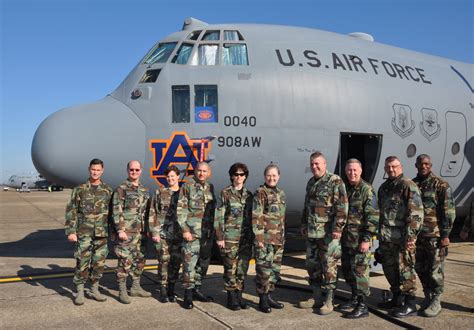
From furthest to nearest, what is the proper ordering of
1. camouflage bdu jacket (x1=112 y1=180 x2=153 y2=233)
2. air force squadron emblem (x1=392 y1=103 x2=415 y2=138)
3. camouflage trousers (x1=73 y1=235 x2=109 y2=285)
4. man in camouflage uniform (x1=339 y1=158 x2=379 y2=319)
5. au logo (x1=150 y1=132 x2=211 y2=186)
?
air force squadron emblem (x1=392 y1=103 x2=415 y2=138), au logo (x1=150 y1=132 x2=211 y2=186), camouflage bdu jacket (x1=112 y1=180 x2=153 y2=233), camouflage trousers (x1=73 y1=235 x2=109 y2=285), man in camouflage uniform (x1=339 y1=158 x2=379 y2=319)

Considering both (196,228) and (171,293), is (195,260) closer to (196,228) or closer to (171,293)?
(196,228)

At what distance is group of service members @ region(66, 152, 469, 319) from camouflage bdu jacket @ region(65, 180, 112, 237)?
15 millimetres

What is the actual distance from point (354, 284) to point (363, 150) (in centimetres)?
379

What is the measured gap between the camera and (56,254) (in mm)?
10391

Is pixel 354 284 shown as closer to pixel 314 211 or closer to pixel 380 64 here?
pixel 314 211

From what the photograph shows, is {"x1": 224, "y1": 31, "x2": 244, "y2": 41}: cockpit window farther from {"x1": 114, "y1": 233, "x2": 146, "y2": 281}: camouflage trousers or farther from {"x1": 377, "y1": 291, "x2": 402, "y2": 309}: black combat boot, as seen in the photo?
{"x1": 377, "y1": 291, "x2": 402, "y2": 309}: black combat boot

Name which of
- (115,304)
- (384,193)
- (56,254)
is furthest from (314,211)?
(56,254)

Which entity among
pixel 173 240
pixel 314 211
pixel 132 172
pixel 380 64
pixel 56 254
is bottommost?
pixel 56 254

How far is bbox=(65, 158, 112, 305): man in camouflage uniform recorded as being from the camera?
19.9ft

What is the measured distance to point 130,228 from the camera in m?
6.21

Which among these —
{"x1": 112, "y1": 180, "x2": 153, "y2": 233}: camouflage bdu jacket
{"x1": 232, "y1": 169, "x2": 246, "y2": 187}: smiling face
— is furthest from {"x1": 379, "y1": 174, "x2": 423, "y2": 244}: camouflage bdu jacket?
{"x1": 112, "y1": 180, "x2": 153, "y2": 233}: camouflage bdu jacket

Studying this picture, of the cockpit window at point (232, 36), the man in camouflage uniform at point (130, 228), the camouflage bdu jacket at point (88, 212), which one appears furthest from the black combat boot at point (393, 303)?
the cockpit window at point (232, 36)

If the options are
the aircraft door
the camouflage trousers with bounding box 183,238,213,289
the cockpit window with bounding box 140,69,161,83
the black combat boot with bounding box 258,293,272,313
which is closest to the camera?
the black combat boot with bounding box 258,293,272,313

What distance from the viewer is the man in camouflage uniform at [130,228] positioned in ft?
20.1
